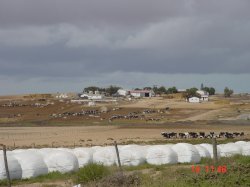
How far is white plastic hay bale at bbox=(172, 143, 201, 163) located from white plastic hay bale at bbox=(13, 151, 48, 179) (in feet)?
22.4

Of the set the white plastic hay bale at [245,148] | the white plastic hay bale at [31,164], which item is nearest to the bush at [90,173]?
the white plastic hay bale at [31,164]

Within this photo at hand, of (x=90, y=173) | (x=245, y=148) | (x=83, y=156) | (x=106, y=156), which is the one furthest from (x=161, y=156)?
(x=90, y=173)

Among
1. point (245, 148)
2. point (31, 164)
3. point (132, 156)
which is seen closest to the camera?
point (31, 164)

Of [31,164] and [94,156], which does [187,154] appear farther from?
[31,164]

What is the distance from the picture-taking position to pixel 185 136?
175ft

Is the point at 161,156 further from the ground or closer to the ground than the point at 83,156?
closer to the ground

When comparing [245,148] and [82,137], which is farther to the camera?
[82,137]

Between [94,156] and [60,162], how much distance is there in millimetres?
2401

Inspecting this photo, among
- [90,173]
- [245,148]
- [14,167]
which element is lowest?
[245,148]

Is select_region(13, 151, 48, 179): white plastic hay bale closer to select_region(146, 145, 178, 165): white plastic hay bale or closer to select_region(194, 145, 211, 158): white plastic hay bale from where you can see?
select_region(146, 145, 178, 165): white plastic hay bale

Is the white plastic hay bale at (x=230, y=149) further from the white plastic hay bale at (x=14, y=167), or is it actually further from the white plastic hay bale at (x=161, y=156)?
the white plastic hay bale at (x=14, y=167)

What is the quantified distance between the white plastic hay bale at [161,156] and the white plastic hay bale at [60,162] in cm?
392

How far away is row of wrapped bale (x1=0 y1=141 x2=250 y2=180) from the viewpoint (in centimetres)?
1997

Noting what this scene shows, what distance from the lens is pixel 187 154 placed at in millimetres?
24266
